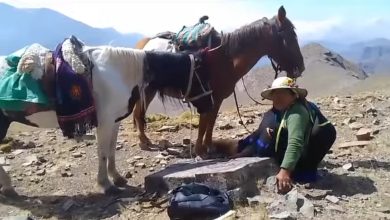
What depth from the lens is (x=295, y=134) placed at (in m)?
4.50

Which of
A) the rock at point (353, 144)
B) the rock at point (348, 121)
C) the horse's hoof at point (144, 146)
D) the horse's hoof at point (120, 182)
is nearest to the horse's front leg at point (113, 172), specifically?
the horse's hoof at point (120, 182)

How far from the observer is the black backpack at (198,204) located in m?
4.12

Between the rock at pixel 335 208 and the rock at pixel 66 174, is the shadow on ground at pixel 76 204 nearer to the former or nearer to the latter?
the rock at pixel 66 174

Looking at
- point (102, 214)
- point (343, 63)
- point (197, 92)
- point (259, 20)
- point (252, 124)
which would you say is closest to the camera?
point (102, 214)

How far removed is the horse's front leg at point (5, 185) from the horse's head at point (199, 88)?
7.17 ft

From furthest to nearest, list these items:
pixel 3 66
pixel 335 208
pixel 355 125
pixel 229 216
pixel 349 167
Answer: pixel 355 125
pixel 349 167
pixel 3 66
pixel 335 208
pixel 229 216

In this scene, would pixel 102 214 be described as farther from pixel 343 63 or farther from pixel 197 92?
pixel 343 63

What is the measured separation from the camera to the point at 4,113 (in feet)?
16.7

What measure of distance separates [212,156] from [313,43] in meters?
23.1

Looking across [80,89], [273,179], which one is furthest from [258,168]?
[80,89]

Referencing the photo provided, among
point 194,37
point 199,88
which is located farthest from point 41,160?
point 194,37

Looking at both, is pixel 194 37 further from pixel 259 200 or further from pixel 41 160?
pixel 259 200

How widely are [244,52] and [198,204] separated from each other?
2939 mm

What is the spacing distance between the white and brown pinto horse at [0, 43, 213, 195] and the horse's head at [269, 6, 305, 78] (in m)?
1.20
